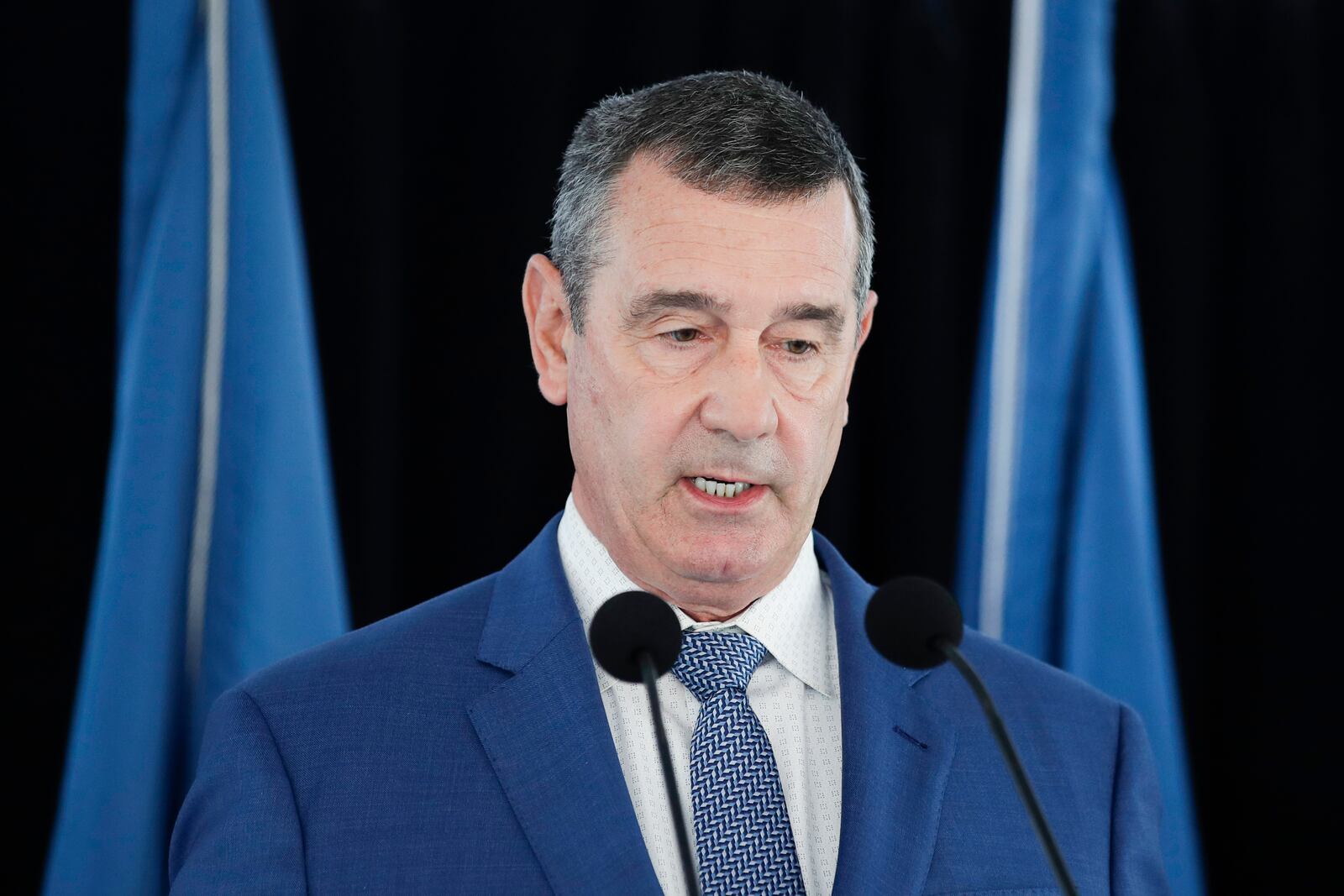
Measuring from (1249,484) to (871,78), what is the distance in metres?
1.10

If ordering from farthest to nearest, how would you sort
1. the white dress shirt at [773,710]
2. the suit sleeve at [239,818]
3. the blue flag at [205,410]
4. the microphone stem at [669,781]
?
the blue flag at [205,410], the white dress shirt at [773,710], the suit sleeve at [239,818], the microphone stem at [669,781]

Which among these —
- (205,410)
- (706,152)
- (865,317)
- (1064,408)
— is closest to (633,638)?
(706,152)

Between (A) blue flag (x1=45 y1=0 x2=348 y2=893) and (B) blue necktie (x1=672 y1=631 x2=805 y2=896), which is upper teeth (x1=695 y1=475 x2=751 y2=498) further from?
(A) blue flag (x1=45 y1=0 x2=348 y2=893)

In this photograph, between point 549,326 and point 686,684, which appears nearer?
point 686,684

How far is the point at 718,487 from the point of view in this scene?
1.61 m

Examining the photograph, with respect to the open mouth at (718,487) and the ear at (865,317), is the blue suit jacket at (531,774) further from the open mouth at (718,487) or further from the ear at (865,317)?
the ear at (865,317)

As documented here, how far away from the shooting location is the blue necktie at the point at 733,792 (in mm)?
1503

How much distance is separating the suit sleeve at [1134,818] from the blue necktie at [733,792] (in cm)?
42

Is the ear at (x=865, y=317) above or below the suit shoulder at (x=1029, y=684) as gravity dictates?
above

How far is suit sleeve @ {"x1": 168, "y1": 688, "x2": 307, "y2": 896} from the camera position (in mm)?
1425

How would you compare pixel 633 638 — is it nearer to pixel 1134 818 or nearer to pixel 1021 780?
pixel 1021 780

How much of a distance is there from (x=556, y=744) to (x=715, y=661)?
23cm

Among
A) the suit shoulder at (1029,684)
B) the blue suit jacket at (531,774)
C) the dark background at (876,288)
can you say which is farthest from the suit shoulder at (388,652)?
the dark background at (876,288)

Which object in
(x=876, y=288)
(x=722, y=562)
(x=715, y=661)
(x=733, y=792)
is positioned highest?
(x=876, y=288)
